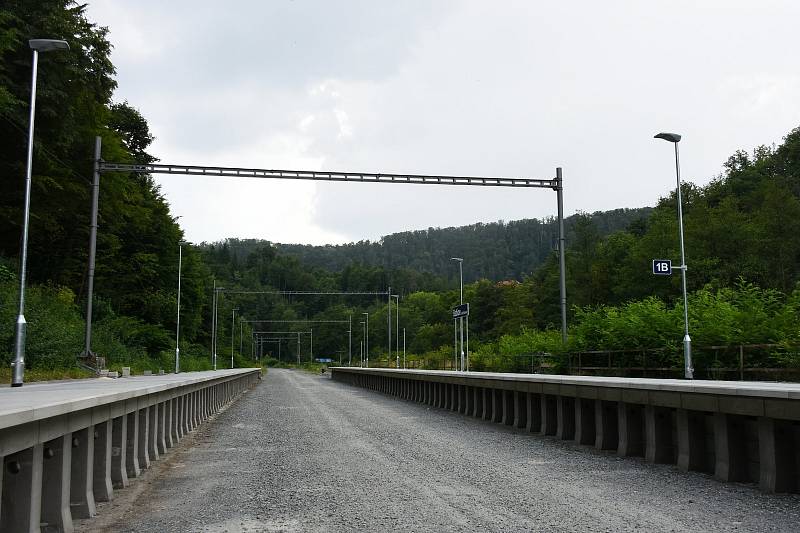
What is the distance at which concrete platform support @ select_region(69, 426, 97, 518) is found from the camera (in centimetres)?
730

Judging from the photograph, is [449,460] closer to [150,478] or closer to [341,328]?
[150,478]

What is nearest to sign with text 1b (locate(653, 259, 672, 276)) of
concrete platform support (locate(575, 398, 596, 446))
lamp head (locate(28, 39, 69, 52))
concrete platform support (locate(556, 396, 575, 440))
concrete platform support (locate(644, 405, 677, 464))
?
concrete platform support (locate(556, 396, 575, 440))

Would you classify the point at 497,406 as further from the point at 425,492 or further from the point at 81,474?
the point at 81,474

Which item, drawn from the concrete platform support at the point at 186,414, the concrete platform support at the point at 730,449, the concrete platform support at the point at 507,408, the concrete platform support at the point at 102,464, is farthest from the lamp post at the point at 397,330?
the concrete platform support at the point at 102,464

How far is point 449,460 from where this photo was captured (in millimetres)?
11125

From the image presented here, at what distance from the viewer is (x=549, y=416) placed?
1565 cm

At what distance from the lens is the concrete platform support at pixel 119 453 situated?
906 cm

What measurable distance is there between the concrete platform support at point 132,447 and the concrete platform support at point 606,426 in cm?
737

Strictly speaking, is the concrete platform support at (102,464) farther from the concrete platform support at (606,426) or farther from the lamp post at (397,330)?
the lamp post at (397,330)

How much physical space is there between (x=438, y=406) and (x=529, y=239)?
565 feet

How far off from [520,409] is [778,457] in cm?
936

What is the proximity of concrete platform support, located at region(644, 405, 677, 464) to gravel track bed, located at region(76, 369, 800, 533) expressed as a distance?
1.01ft

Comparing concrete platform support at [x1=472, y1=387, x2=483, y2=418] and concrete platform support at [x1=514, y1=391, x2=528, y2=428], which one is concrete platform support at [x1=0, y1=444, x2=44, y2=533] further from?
concrete platform support at [x1=472, y1=387, x2=483, y2=418]

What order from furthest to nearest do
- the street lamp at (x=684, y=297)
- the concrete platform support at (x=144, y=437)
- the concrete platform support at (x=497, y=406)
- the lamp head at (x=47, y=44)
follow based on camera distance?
1. the street lamp at (x=684, y=297)
2. the concrete platform support at (x=497, y=406)
3. the lamp head at (x=47, y=44)
4. the concrete platform support at (x=144, y=437)
